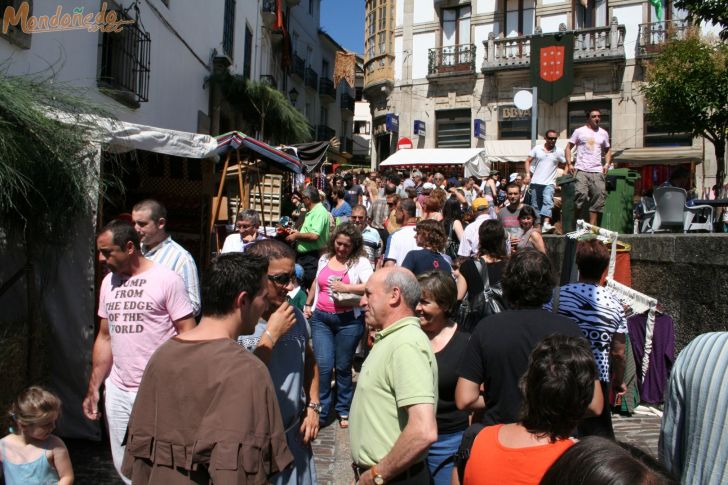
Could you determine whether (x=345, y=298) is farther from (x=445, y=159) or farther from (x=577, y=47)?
(x=577, y=47)

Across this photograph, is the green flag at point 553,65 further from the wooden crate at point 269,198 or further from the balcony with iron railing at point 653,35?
the wooden crate at point 269,198

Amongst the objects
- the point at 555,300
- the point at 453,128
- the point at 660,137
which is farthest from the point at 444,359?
the point at 453,128

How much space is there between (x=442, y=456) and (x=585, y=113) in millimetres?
26460

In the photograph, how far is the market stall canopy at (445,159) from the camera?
986 inches

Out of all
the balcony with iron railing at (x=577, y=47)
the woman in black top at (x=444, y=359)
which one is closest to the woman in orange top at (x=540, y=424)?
the woman in black top at (x=444, y=359)

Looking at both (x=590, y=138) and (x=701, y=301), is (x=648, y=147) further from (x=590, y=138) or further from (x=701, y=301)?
(x=701, y=301)

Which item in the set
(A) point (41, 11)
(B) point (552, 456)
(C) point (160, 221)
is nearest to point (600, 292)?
(B) point (552, 456)

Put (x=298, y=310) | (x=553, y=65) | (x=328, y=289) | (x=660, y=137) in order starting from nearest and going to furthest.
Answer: (x=298, y=310)
(x=328, y=289)
(x=660, y=137)
(x=553, y=65)

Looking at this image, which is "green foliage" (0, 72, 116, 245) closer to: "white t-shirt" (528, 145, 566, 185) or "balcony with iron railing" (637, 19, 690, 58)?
"white t-shirt" (528, 145, 566, 185)

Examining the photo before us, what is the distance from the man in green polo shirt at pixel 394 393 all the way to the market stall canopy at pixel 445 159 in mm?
21762

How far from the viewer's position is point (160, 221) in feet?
15.5

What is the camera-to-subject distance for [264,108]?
1712cm

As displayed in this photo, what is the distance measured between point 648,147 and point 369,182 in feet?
47.9

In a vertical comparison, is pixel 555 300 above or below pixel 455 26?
below
